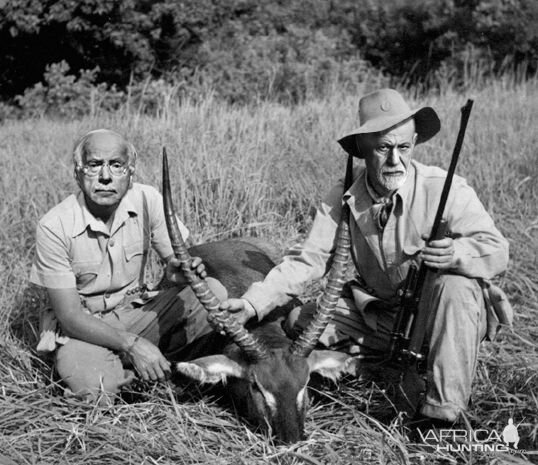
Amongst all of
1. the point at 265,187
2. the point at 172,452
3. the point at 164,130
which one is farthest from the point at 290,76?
the point at 172,452

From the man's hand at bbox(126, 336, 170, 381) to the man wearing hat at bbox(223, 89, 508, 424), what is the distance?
1.51 feet

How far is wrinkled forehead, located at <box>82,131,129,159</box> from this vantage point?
375cm

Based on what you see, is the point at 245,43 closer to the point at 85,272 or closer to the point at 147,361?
the point at 85,272

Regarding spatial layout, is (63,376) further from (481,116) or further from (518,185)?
(481,116)

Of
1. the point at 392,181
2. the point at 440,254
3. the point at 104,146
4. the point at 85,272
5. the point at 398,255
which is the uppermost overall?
the point at 104,146

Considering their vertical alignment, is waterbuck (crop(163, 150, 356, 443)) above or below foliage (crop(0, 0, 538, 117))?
below

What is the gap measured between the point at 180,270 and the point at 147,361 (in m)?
0.50

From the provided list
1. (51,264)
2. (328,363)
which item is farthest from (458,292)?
(51,264)

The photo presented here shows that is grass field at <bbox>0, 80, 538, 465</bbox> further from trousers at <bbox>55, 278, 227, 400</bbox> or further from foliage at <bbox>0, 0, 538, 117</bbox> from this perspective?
foliage at <bbox>0, 0, 538, 117</bbox>

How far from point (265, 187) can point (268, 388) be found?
287 cm

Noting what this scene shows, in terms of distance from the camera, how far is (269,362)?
346 centimetres

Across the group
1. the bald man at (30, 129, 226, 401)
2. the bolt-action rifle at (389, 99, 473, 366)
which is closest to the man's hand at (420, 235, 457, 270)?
the bolt-action rifle at (389, 99, 473, 366)

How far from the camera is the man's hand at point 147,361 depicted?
3609mm

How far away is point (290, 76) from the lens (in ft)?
41.3
